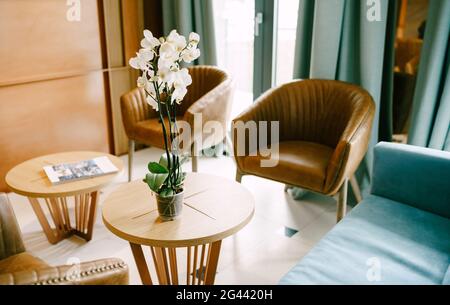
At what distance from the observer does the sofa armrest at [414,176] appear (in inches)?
71.6

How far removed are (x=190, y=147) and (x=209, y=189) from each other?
3.08ft

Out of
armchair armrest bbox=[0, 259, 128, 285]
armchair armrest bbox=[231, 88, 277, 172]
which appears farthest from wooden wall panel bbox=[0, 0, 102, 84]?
armchair armrest bbox=[0, 259, 128, 285]

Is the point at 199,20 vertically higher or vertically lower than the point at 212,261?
higher

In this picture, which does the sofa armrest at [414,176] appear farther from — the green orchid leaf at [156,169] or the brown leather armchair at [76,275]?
the brown leather armchair at [76,275]

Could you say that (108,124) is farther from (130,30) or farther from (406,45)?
(406,45)

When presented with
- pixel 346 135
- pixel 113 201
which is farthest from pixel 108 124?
pixel 346 135

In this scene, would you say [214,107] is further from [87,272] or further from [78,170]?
[87,272]

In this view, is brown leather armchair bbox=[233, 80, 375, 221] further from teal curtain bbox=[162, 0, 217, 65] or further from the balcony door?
teal curtain bbox=[162, 0, 217, 65]

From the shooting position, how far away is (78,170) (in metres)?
2.33

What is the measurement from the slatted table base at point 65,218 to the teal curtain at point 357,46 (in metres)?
1.65

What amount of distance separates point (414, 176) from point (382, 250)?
47 centimetres

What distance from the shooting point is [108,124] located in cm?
368

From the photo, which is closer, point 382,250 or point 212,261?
point 382,250

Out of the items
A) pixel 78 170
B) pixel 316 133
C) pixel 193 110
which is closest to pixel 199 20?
pixel 193 110
